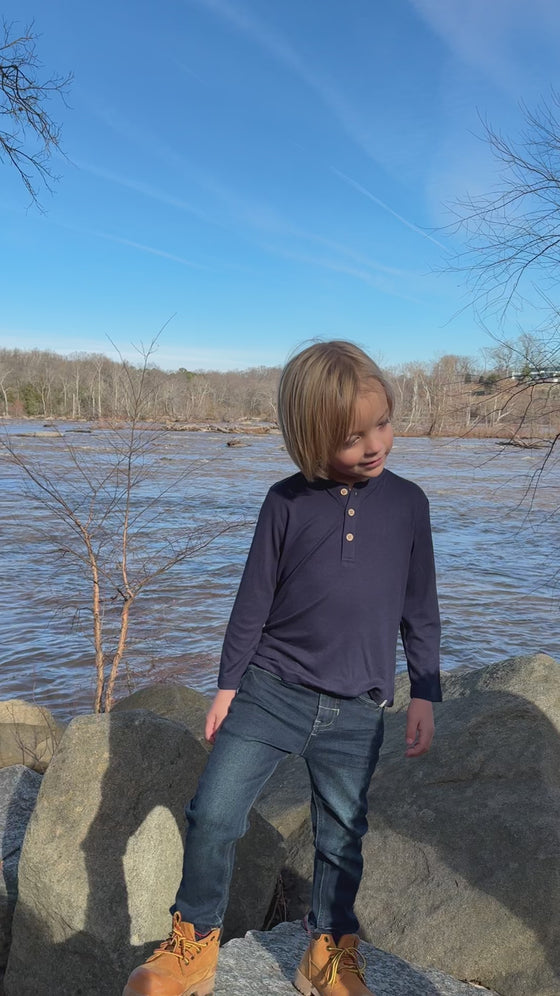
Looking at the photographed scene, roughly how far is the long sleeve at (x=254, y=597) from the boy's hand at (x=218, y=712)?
0.07 ft

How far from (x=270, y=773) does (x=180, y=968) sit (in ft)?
1.59

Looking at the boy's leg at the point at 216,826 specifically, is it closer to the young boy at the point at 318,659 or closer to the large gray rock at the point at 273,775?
the young boy at the point at 318,659

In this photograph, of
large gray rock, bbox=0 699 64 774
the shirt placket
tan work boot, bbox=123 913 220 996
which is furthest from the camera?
large gray rock, bbox=0 699 64 774

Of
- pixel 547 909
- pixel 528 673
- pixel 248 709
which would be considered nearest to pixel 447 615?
pixel 528 673

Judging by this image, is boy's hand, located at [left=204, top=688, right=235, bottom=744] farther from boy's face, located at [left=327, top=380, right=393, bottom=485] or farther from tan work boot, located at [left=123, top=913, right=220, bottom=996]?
boy's face, located at [left=327, top=380, right=393, bottom=485]

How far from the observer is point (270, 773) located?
1.96 meters

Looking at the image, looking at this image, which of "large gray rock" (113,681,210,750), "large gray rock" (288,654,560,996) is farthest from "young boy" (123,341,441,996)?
"large gray rock" (113,681,210,750)

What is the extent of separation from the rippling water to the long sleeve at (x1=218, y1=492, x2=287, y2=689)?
2.75m

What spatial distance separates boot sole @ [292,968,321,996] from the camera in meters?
1.99

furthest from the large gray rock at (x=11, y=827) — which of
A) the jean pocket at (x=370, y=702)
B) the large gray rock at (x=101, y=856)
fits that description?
the jean pocket at (x=370, y=702)

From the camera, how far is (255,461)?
102 ft

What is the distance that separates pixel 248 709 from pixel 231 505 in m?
14.7

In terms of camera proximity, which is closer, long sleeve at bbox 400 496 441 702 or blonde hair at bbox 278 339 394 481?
blonde hair at bbox 278 339 394 481

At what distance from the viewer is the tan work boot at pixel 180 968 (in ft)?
5.81
